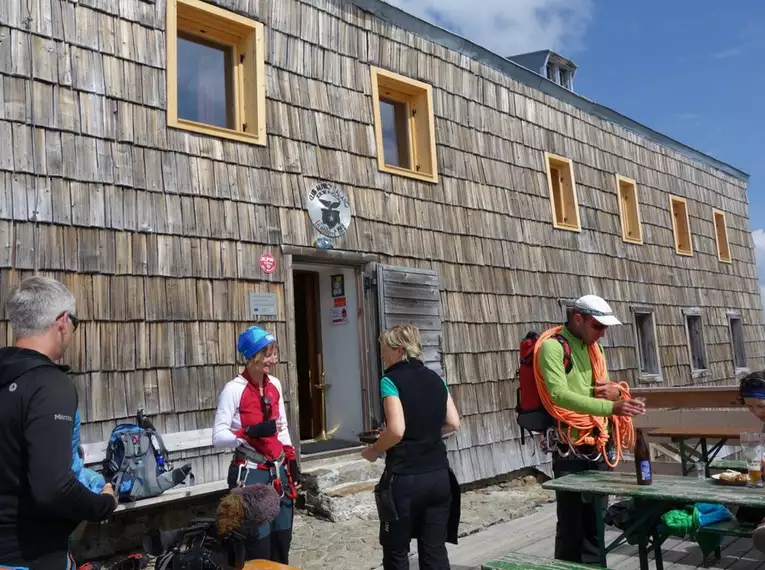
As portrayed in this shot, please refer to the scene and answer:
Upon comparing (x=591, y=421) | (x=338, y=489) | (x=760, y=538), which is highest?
(x=591, y=421)

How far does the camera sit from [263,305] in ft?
20.6

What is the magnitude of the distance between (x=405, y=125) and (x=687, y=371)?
26.0 feet

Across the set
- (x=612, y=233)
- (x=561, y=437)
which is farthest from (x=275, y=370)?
(x=612, y=233)

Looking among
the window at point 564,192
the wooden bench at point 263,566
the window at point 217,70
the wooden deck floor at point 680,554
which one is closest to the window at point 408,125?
the window at point 217,70

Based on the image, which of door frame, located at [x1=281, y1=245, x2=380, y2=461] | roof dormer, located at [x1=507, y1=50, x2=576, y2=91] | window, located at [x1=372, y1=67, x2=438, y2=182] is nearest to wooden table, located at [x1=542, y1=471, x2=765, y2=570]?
door frame, located at [x1=281, y1=245, x2=380, y2=461]

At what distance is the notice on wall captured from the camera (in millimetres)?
7359

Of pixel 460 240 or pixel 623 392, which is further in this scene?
pixel 460 240

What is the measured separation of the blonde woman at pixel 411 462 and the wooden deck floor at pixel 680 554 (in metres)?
1.94

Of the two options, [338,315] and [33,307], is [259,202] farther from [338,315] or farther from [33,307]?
[33,307]

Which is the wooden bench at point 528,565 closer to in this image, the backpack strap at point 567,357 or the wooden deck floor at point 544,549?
the backpack strap at point 567,357

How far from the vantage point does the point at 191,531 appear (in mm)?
2746

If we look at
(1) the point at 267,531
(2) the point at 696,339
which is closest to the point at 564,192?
(2) the point at 696,339

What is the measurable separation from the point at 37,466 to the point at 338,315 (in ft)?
18.0

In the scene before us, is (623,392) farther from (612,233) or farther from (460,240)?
(612,233)
